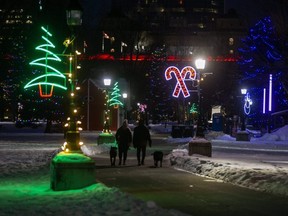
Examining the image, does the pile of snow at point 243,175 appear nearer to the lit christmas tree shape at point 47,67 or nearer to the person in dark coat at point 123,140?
the person in dark coat at point 123,140

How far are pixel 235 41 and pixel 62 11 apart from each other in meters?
94.5

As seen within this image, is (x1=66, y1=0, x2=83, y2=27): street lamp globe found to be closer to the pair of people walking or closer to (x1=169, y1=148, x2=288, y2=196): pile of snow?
(x1=169, y1=148, x2=288, y2=196): pile of snow

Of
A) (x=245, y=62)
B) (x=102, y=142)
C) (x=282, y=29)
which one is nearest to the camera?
(x=102, y=142)

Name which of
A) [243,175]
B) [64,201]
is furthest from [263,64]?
[64,201]

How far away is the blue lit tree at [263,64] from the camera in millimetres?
54094

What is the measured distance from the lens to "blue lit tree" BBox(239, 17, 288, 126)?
54.1m

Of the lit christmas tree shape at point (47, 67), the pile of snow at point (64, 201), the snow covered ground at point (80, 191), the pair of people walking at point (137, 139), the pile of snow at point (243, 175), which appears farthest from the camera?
the pair of people walking at point (137, 139)

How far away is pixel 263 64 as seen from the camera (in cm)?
5959

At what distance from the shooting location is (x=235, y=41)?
15338 centimetres

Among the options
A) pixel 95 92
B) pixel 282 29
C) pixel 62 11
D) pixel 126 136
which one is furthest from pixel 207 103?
pixel 126 136

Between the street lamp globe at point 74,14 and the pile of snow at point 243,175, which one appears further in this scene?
the pile of snow at point 243,175

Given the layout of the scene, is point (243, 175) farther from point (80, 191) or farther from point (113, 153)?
point (113, 153)

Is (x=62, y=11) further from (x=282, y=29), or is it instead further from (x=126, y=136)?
(x=126, y=136)

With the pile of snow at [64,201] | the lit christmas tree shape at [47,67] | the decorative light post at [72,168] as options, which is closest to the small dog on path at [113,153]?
the lit christmas tree shape at [47,67]
